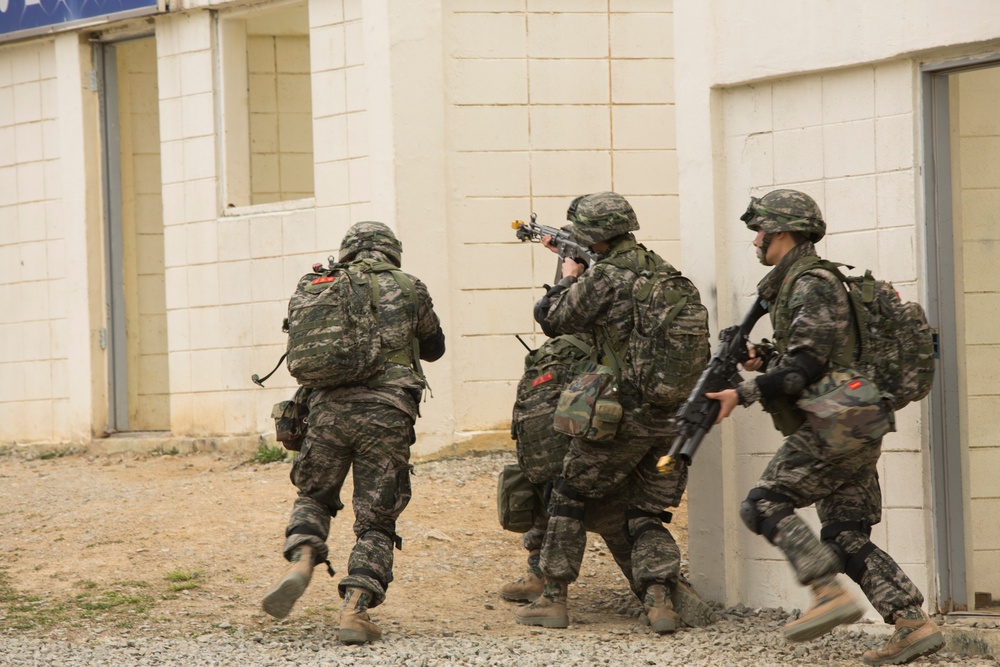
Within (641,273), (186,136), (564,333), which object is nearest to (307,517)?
(564,333)

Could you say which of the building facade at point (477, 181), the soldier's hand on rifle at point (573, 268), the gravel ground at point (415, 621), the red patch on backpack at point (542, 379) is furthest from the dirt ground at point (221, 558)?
the soldier's hand on rifle at point (573, 268)

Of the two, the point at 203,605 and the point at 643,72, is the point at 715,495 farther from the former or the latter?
the point at 643,72

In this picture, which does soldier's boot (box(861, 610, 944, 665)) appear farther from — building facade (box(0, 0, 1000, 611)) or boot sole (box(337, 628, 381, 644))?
boot sole (box(337, 628, 381, 644))

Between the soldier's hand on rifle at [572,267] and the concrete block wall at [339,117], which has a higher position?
the concrete block wall at [339,117]

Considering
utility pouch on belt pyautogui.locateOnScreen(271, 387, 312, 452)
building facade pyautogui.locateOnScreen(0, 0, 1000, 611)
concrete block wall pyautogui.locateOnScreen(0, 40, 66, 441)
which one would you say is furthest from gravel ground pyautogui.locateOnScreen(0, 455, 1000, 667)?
concrete block wall pyautogui.locateOnScreen(0, 40, 66, 441)

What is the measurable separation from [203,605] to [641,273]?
9.00 ft

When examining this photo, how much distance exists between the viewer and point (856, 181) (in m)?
6.23

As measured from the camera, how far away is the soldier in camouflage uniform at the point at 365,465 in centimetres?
608

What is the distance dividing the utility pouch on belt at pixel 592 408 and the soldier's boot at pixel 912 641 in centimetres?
149

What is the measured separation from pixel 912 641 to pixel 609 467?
1.61 metres

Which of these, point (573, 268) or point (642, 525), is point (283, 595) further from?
point (573, 268)

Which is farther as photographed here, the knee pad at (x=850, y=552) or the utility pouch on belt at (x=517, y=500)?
the utility pouch on belt at (x=517, y=500)

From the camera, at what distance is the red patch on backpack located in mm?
6707

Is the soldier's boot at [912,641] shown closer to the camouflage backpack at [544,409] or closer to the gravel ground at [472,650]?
the gravel ground at [472,650]
